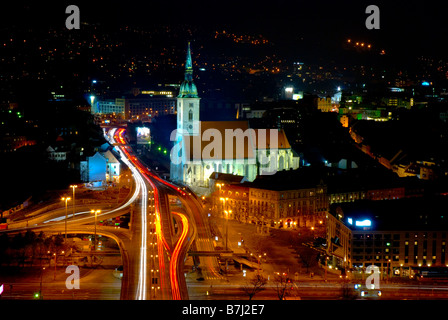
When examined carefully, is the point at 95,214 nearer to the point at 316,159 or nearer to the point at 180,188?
the point at 180,188

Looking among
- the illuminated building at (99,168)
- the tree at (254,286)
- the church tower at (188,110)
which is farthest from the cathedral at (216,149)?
the tree at (254,286)

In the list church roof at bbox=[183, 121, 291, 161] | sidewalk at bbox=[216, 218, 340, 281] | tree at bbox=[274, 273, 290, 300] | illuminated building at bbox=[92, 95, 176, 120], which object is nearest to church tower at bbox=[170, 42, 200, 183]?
church roof at bbox=[183, 121, 291, 161]

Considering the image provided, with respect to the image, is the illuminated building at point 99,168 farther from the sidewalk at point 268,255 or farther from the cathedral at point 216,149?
the sidewalk at point 268,255

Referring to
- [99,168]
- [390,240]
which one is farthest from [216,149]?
[390,240]

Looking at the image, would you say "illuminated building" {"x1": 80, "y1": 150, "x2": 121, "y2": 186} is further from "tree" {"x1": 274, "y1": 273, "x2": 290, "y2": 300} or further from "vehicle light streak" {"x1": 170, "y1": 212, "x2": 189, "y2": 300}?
"tree" {"x1": 274, "y1": 273, "x2": 290, "y2": 300}

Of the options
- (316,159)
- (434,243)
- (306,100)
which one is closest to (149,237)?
(434,243)

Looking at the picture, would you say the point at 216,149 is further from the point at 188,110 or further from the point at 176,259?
Result: the point at 176,259
